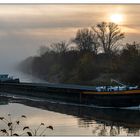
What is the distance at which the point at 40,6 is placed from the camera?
262 inches

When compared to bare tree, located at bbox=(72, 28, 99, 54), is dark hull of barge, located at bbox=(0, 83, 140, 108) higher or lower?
lower

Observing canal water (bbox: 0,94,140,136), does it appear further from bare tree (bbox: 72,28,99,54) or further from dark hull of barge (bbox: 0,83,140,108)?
bare tree (bbox: 72,28,99,54)

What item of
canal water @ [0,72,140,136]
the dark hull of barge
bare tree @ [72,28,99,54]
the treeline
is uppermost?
bare tree @ [72,28,99,54]

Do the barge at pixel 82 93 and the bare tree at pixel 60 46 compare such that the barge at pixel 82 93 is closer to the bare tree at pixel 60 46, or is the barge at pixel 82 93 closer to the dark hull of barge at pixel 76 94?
the dark hull of barge at pixel 76 94

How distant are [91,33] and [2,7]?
1.85 ft

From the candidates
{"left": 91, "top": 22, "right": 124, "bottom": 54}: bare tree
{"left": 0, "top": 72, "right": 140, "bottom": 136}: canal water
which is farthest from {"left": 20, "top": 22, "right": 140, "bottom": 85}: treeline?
{"left": 0, "top": 72, "right": 140, "bottom": 136}: canal water

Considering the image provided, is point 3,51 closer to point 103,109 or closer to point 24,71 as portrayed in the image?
point 24,71

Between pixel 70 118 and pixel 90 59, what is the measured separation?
38 centimetres

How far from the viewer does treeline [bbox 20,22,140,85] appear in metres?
6.67

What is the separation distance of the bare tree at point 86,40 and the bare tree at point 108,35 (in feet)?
0.11

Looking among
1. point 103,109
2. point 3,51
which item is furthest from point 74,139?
point 3,51

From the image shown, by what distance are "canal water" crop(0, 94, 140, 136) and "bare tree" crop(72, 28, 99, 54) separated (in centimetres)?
36

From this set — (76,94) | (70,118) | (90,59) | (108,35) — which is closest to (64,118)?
(70,118)

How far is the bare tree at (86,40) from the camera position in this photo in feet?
21.9
